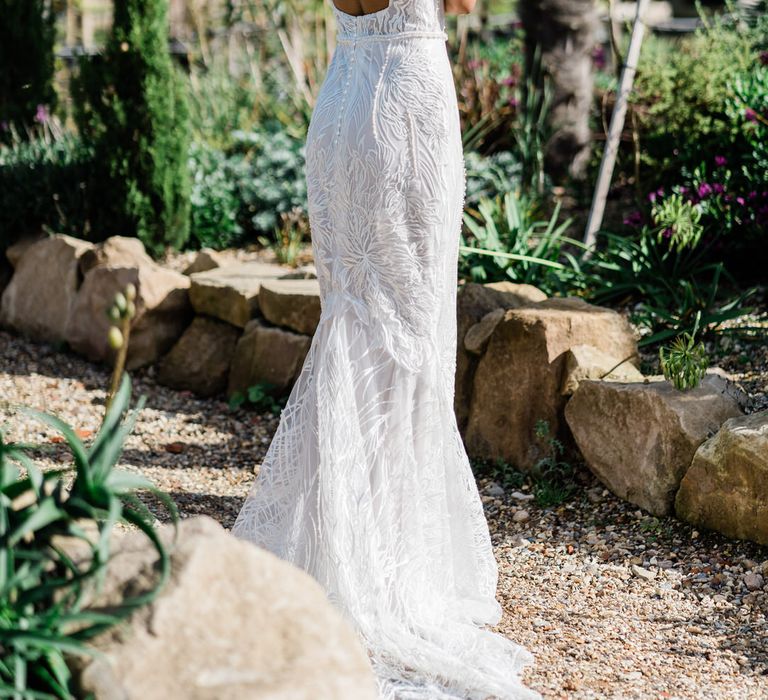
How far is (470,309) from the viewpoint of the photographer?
4910 mm

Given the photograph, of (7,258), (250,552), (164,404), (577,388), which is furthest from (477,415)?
(7,258)

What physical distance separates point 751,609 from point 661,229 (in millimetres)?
2448

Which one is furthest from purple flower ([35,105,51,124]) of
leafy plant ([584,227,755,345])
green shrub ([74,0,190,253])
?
leafy plant ([584,227,755,345])

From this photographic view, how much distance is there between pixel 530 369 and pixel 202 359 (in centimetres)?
213

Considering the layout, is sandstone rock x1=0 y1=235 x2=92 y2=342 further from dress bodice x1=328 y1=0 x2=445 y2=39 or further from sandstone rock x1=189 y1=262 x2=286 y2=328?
dress bodice x1=328 y1=0 x2=445 y2=39

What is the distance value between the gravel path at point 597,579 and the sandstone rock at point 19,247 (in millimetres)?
1981

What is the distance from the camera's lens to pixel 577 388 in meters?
4.30

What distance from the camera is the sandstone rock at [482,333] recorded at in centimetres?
469

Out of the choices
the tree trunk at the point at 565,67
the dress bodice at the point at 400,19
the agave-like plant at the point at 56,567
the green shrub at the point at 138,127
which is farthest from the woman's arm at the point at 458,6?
the tree trunk at the point at 565,67

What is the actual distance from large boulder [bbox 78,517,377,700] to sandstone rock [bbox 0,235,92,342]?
179 inches

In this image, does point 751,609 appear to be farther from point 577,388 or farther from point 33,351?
point 33,351

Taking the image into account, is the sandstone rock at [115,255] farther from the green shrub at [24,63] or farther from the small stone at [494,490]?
the small stone at [494,490]

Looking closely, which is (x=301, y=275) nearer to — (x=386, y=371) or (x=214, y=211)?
(x=214, y=211)

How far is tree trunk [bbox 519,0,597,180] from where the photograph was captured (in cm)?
713
